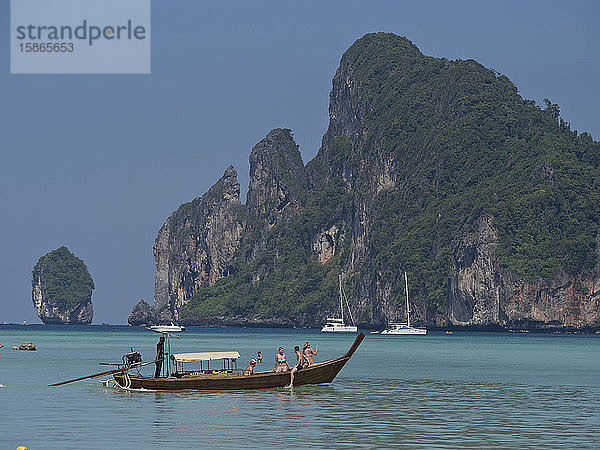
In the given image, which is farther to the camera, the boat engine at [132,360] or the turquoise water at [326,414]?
the boat engine at [132,360]

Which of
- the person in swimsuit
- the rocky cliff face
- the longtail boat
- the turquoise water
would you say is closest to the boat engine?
the longtail boat

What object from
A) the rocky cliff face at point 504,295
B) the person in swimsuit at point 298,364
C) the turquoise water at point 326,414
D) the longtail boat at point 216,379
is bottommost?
the turquoise water at point 326,414

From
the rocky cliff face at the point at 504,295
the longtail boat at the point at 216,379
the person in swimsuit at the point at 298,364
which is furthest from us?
the rocky cliff face at the point at 504,295

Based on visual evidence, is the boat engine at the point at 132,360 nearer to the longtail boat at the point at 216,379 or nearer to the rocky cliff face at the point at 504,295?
the longtail boat at the point at 216,379

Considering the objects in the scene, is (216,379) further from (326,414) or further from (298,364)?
(326,414)

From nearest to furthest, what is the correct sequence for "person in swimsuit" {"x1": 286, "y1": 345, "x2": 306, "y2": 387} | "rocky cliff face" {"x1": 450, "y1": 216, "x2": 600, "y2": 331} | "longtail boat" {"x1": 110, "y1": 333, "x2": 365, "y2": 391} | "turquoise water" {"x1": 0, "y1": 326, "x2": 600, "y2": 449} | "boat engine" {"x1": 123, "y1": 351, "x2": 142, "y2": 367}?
"turquoise water" {"x1": 0, "y1": 326, "x2": 600, "y2": 449}, "longtail boat" {"x1": 110, "y1": 333, "x2": 365, "y2": 391}, "person in swimsuit" {"x1": 286, "y1": 345, "x2": 306, "y2": 387}, "boat engine" {"x1": 123, "y1": 351, "x2": 142, "y2": 367}, "rocky cliff face" {"x1": 450, "y1": 216, "x2": 600, "y2": 331}

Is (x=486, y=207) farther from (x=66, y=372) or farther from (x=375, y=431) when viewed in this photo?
(x=375, y=431)

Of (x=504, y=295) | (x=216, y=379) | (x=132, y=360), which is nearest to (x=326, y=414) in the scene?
(x=216, y=379)

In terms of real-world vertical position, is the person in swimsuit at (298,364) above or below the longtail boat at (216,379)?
above

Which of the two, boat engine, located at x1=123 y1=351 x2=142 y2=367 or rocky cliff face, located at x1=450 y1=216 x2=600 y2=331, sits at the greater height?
rocky cliff face, located at x1=450 y1=216 x2=600 y2=331

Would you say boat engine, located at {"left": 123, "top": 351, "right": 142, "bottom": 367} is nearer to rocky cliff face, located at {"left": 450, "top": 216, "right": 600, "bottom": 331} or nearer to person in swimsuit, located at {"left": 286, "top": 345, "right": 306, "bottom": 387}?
person in swimsuit, located at {"left": 286, "top": 345, "right": 306, "bottom": 387}

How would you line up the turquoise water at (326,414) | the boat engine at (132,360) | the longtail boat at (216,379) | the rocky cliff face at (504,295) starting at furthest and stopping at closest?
the rocky cliff face at (504,295) → the boat engine at (132,360) → the longtail boat at (216,379) → the turquoise water at (326,414)

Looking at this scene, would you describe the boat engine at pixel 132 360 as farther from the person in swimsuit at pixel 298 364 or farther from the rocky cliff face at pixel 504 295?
the rocky cliff face at pixel 504 295

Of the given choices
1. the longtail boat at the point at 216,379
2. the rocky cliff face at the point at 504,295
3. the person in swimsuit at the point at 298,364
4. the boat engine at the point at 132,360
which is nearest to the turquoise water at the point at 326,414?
the longtail boat at the point at 216,379
